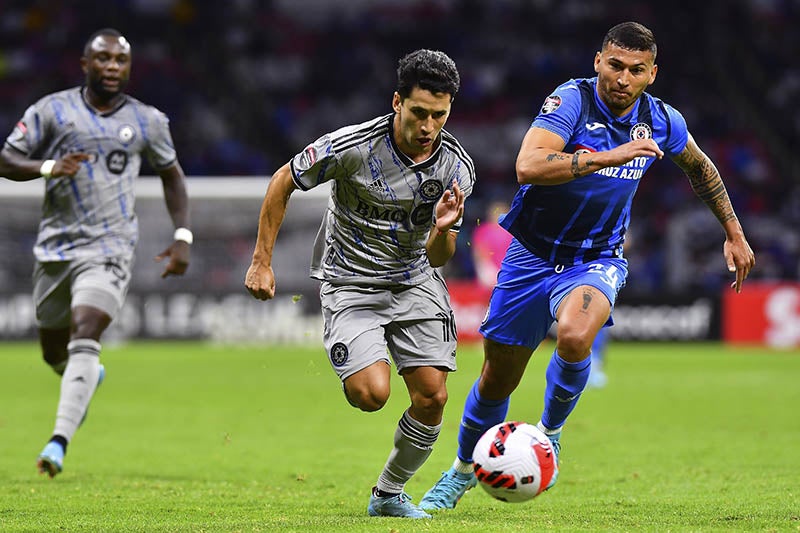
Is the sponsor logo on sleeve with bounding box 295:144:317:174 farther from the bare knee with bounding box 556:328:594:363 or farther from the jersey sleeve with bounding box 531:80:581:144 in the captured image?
the bare knee with bounding box 556:328:594:363

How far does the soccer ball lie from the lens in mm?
5379

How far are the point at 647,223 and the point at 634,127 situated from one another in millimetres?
18243

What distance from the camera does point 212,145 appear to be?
2689 centimetres

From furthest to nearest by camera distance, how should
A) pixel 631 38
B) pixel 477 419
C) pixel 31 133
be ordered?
pixel 31 133
pixel 477 419
pixel 631 38

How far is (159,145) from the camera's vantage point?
26.6 ft

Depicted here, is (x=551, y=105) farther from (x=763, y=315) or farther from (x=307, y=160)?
(x=763, y=315)

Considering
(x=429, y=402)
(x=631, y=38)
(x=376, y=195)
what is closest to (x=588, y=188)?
(x=631, y=38)

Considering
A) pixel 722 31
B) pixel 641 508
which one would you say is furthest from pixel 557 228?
pixel 722 31

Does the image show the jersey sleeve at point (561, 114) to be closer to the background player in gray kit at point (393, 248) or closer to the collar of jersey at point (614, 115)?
the collar of jersey at point (614, 115)

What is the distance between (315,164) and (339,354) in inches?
37.6

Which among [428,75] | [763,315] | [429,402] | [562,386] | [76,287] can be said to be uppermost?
[428,75]

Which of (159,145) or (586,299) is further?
(159,145)

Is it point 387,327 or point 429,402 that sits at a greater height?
point 387,327

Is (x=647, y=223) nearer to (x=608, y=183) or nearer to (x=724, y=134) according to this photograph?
(x=724, y=134)
